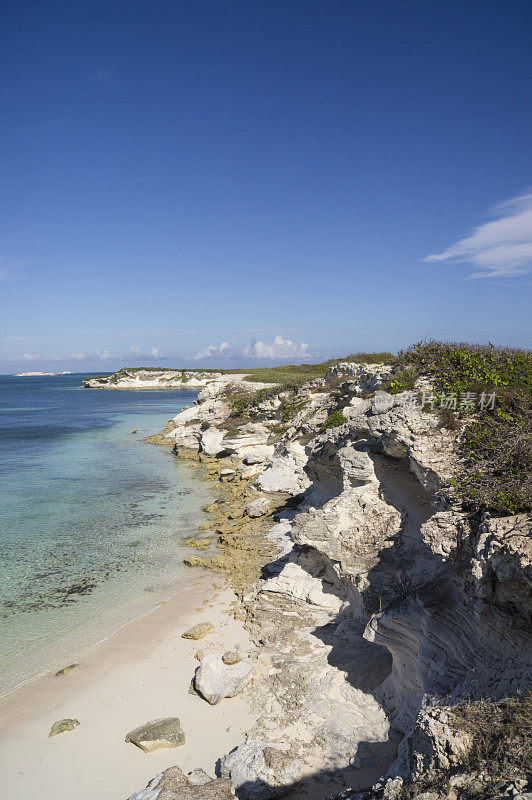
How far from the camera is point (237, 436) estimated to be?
101ft

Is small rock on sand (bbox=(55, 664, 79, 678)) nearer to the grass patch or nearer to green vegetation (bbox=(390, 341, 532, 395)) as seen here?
the grass patch

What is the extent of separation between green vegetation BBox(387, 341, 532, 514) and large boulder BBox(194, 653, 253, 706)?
6.30m

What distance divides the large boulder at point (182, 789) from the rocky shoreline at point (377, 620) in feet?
0.15

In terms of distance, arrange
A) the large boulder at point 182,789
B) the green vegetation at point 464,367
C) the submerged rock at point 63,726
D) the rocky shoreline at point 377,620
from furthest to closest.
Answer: the green vegetation at point 464,367, the submerged rock at point 63,726, the large boulder at point 182,789, the rocky shoreline at point 377,620

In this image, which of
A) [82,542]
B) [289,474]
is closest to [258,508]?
[289,474]

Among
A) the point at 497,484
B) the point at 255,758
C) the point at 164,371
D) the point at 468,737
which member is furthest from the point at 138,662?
the point at 164,371

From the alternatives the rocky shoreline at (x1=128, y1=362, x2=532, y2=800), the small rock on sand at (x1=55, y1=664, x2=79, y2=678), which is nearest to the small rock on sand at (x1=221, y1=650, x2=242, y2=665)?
the rocky shoreline at (x1=128, y1=362, x2=532, y2=800)

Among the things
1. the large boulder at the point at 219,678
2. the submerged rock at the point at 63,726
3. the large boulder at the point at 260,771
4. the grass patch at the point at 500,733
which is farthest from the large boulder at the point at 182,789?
the grass patch at the point at 500,733

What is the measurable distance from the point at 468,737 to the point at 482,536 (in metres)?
2.59

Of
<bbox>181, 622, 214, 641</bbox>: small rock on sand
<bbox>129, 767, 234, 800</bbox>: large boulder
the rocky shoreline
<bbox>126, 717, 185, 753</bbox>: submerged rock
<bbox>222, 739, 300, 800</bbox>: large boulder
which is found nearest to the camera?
the rocky shoreline

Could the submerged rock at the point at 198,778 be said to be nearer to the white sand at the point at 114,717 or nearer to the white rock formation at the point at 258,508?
the white sand at the point at 114,717

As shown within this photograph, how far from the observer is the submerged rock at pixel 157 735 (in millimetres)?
8211

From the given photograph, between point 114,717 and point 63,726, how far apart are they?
100 cm

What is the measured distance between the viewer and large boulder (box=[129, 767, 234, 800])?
6.39 metres
